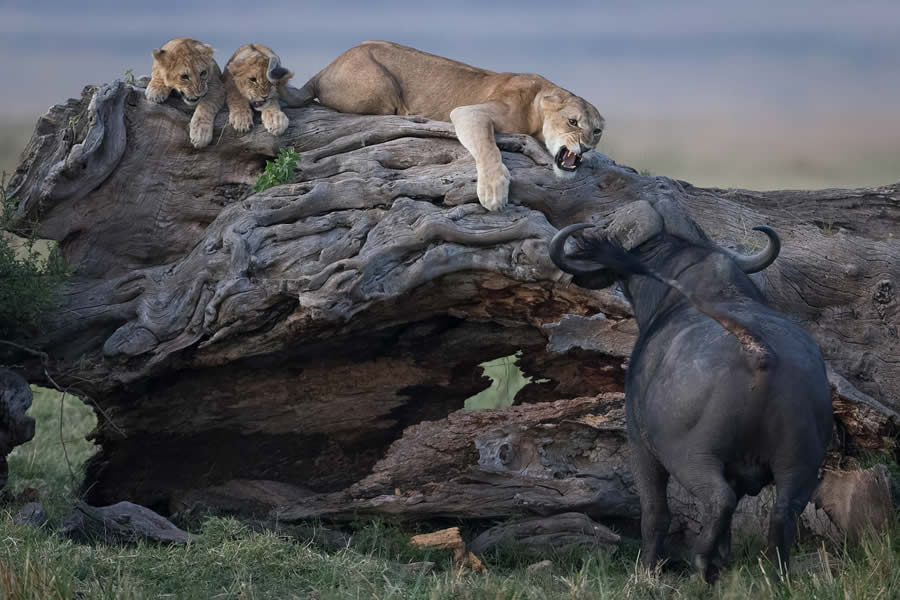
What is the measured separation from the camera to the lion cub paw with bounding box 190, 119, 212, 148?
7.80 metres

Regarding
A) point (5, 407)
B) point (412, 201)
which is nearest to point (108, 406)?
point (5, 407)

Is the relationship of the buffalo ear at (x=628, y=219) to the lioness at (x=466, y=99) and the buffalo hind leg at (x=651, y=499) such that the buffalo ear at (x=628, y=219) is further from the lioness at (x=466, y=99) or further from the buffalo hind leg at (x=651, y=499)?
the buffalo hind leg at (x=651, y=499)

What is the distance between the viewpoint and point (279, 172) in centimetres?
768

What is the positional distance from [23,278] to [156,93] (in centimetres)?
171

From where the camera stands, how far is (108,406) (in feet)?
25.1

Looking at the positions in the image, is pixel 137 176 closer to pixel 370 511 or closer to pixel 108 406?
pixel 108 406

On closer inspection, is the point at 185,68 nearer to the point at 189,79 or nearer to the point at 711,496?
the point at 189,79

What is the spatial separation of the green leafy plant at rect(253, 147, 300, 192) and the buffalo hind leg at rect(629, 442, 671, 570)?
359cm

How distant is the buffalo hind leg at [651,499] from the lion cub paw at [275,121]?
155 inches

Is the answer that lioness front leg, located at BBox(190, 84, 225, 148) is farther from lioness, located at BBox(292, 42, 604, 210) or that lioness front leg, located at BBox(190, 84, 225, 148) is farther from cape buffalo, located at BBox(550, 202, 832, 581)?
cape buffalo, located at BBox(550, 202, 832, 581)

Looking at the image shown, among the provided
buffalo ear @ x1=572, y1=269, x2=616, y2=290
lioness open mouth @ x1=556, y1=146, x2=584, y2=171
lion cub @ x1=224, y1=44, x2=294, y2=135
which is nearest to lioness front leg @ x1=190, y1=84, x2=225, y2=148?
lion cub @ x1=224, y1=44, x2=294, y2=135

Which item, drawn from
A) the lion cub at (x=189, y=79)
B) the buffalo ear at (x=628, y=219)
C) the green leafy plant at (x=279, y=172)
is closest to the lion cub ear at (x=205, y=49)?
the lion cub at (x=189, y=79)

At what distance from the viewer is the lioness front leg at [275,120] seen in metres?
7.86

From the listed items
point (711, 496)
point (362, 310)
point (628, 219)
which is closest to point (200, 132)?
point (362, 310)
